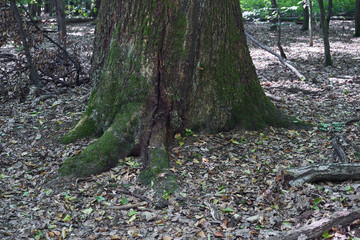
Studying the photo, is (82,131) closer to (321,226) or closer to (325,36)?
(321,226)

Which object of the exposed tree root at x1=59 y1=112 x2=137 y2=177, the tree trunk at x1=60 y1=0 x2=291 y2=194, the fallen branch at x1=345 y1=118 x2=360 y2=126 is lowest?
the fallen branch at x1=345 y1=118 x2=360 y2=126

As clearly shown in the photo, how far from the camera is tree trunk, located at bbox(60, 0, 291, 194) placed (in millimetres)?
4867

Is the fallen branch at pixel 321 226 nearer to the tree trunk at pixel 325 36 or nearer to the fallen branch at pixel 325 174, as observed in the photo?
the fallen branch at pixel 325 174

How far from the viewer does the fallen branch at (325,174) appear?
416 cm

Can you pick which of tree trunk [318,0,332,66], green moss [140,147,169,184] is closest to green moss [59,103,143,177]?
green moss [140,147,169,184]

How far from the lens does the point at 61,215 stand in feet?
13.0

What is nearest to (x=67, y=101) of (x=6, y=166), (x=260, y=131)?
(x=6, y=166)

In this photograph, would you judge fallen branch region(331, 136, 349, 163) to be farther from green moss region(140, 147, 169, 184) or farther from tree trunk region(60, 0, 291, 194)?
green moss region(140, 147, 169, 184)

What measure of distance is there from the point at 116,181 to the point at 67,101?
10.2 feet

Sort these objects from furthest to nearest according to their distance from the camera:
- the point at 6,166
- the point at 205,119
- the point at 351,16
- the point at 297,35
Answer: 1. the point at 351,16
2. the point at 297,35
3. the point at 205,119
4. the point at 6,166

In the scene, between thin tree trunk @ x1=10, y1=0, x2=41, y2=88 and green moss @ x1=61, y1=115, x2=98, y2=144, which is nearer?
green moss @ x1=61, y1=115, x2=98, y2=144

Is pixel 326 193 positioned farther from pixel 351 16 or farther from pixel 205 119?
pixel 351 16

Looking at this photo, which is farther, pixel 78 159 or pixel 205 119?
pixel 205 119

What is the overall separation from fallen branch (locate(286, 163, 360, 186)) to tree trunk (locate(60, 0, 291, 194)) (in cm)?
144
